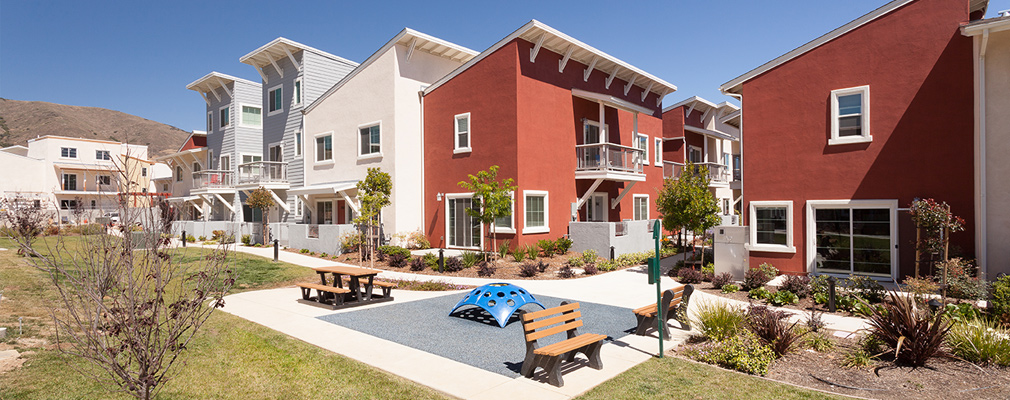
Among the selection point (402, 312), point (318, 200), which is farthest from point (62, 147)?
point (402, 312)

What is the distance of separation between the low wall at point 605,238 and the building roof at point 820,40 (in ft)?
22.0

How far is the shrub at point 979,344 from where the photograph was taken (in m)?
6.97

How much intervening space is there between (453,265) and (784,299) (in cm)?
997

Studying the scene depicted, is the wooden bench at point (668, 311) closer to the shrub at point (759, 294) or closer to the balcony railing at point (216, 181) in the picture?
the shrub at point (759, 294)

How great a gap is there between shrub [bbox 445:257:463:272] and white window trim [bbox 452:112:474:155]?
553 centimetres

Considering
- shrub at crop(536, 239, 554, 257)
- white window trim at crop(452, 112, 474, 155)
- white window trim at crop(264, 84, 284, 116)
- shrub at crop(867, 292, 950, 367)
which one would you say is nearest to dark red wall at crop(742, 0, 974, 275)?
shrub at crop(536, 239, 554, 257)

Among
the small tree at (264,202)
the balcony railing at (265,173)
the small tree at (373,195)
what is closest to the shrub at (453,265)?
the small tree at (373,195)

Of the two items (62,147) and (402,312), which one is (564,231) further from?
(62,147)

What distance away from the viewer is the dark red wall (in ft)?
42.9

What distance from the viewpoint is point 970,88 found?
12.9 m

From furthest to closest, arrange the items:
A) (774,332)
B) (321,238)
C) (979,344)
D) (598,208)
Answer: (598,208) → (321,238) → (774,332) → (979,344)

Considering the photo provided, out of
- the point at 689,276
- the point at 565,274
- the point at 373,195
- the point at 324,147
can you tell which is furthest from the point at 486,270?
the point at 324,147

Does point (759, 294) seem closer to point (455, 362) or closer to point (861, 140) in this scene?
point (861, 140)

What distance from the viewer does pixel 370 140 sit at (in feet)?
78.5
